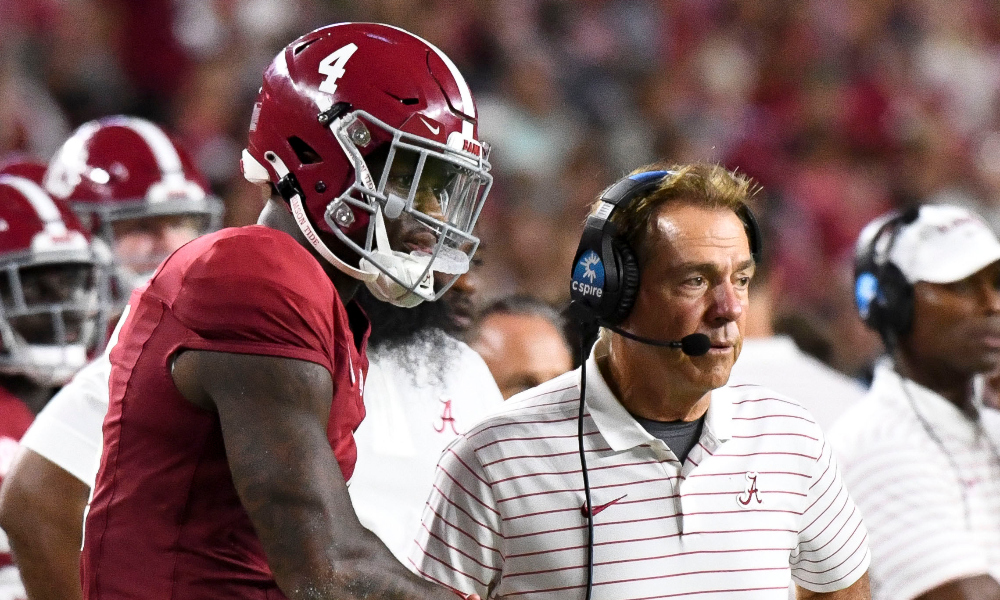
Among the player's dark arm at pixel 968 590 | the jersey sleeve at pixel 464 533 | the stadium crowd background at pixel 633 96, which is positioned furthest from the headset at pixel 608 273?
the stadium crowd background at pixel 633 96

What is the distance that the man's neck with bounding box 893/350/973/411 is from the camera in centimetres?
341

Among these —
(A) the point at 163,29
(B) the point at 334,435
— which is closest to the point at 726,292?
(B) the point at 334,435

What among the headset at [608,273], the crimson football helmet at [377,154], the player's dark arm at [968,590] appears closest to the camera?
the crimson football helmet at [377,154]

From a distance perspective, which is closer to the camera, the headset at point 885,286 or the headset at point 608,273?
the headset at point 608,273

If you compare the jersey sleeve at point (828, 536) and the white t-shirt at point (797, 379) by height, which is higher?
the white t-shirt at point (797, 379)

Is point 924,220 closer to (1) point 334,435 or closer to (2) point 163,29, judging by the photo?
(1) point 334,435

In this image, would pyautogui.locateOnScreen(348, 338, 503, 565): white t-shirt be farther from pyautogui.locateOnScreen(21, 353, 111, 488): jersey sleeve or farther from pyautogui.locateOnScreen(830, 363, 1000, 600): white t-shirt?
pyautogui.locateOnScreen(830, 363, 1000, 600): white t-shirt

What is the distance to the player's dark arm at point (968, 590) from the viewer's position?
297 cm

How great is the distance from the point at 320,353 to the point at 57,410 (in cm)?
116

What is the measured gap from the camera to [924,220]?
347cm

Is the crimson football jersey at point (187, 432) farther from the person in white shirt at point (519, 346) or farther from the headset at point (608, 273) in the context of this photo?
the person in white shirt at point (519, 346)

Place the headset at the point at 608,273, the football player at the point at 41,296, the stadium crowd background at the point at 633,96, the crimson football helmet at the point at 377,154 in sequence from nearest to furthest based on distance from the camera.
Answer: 1. the crimson football helmet at the point at 377,154
2. the headset at the point at 608,273
3. the football player at the point at 41,296
4. the stadium crowd background at the point at 633,96

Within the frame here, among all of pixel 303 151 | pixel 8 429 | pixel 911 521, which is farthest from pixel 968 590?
pixel 8 429

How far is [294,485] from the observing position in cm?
176
